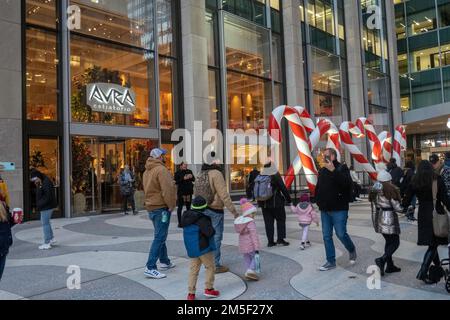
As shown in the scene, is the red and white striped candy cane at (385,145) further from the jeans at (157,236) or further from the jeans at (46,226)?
the jeans at (157,236)

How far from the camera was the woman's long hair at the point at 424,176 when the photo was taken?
18.9 feet

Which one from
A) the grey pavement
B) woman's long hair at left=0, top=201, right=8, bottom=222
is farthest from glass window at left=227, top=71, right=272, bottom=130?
woman's long hair at left=0, top=201, right=8, bottom=222

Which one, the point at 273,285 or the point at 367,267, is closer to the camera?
the point at 273,285

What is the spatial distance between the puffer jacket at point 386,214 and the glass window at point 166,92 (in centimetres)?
1267

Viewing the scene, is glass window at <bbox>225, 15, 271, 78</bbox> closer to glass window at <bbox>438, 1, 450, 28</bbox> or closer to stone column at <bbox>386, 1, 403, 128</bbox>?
stone column at <bbox>386, 1, 403, 128</bbox>

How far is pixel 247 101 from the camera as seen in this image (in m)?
21.5

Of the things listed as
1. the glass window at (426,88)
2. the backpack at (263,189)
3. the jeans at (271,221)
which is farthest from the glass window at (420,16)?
the jeans at (271,221)

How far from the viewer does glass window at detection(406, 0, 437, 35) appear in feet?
118

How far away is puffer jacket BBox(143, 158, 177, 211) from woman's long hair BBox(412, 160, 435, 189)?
11.4 feet

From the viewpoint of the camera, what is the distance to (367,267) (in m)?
6.77
